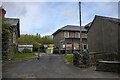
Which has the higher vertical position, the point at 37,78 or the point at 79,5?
the point at 79,5

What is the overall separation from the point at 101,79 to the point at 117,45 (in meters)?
9.93

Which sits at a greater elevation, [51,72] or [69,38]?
[69,38]

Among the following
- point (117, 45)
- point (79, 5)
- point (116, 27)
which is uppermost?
point (79, 5)

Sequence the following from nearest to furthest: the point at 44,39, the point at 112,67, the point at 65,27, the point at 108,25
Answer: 1. the point at 112,67
2. the point at 108,25
3. the point at 65,27
4. the point at 44,39

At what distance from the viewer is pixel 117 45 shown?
22.1 m

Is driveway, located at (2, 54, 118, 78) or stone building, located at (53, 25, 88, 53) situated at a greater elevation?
stone building, located at (53, 25, 88, 53)

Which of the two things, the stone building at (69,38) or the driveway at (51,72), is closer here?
the driveway at (51,72)

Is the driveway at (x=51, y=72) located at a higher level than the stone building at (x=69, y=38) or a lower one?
lower

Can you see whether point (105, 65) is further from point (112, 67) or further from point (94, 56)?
point (94, 56)

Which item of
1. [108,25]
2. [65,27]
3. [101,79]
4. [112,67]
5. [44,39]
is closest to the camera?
[101,79]

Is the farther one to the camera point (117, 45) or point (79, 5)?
point (79, 5)

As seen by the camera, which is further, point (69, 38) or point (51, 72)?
point (69, 38)

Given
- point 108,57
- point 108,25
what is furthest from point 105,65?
point 108,25

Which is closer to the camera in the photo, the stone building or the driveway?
the driveway
